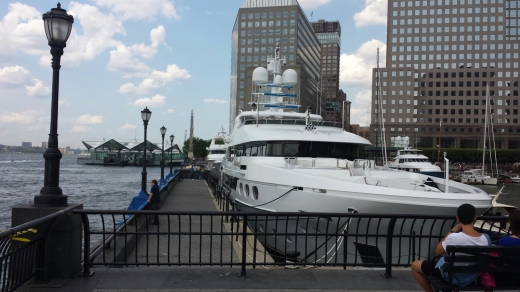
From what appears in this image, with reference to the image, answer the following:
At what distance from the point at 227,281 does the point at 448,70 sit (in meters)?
120

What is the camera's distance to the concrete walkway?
5887mm

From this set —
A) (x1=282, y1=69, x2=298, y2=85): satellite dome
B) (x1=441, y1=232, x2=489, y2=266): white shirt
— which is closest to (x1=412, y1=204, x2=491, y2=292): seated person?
(x1=441, y1=232, x2=489, y2=266): white shirt

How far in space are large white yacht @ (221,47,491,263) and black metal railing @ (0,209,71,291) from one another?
403 cm

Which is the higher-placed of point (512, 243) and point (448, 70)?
point (448, 70)

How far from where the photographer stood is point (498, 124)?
11031 cm

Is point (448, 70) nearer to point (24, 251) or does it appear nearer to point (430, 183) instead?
point (430, 183)

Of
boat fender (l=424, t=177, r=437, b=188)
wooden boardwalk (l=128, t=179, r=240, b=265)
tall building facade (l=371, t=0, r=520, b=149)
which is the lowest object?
wooden boardwalk (l=128, t=179, r=240, b=265)

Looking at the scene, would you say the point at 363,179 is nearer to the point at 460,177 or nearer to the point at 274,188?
the point at 274,188

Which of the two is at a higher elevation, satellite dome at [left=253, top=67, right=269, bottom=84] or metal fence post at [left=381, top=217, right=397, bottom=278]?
satellite dome at [left=253, top=67, right=269, bottom=84]

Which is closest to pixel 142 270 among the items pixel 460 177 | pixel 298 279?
pixel 298 279

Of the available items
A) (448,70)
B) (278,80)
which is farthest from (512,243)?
(448,70)

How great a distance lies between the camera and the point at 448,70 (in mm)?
113438

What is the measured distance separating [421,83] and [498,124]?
21249 mm

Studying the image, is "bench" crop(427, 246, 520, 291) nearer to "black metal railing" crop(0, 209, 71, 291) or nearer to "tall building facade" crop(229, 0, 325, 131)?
"black metal railing" crop(0, 209, 71, 291)
